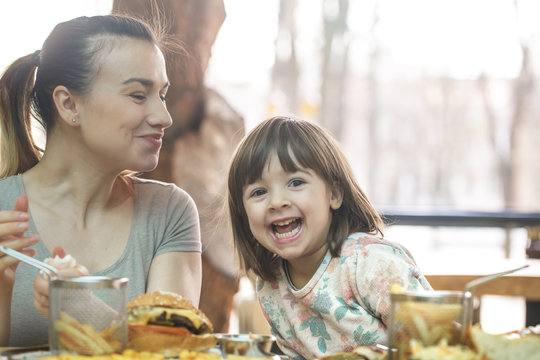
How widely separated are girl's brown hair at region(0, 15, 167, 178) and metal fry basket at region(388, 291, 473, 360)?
3.51 ft

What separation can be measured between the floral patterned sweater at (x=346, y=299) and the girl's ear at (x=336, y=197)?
9 cm

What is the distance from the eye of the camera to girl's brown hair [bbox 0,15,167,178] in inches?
67.9

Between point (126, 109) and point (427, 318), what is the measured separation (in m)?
0.98

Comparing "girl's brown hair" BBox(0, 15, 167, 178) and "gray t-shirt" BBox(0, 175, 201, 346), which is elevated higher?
"girl's brown hair" BBox(0, 15, 167, 178)

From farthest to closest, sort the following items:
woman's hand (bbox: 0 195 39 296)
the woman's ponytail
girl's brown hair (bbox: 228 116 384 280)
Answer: the woman's ponytail → girl's brown hair (bbox: 228 116 384 280) → woman's hand (bbox: 0 195 39 296)

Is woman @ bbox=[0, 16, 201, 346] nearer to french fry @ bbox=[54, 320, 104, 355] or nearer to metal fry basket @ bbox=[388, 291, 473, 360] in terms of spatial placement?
french fry @ bbox=[54, 320, 104, 355]

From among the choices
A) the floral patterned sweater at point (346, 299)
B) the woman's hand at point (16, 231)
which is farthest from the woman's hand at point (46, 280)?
the floral patterned sweater at point (346, 299)

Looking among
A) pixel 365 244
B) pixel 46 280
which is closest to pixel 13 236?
pixel 46 280

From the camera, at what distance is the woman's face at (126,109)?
5.43 ft

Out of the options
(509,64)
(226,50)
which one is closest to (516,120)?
(509,64)

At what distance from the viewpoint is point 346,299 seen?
1638 mm

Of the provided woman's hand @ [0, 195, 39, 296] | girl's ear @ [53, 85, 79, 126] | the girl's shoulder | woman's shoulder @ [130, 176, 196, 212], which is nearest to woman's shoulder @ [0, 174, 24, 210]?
girl's ear @ [53, 85, 79, 126]

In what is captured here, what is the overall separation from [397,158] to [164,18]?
9.03 metres

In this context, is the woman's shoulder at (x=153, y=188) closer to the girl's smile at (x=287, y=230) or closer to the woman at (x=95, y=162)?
the woman at (x=95, y=162)
